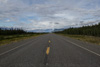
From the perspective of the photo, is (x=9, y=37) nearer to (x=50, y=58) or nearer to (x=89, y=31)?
(x=50, y=58)

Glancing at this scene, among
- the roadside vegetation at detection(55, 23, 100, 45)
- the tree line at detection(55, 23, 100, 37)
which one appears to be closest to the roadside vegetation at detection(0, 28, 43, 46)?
the roadside vegetation at detection(55, 23, 100, 45)

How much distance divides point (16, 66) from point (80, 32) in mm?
89149

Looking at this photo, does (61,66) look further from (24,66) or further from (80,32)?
(80,32)

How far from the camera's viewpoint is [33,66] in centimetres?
406

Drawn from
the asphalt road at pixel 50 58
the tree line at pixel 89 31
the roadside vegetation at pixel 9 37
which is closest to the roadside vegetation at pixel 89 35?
the tree line at pixel 89 31

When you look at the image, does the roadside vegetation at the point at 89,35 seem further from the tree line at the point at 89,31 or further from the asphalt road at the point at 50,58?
the asphalt road at the point at 50,58

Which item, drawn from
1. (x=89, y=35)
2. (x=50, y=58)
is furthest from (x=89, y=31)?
(x=50, y=58)

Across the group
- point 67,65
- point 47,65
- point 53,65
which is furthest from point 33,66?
point 67,65

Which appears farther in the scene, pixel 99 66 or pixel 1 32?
pixel 1 32

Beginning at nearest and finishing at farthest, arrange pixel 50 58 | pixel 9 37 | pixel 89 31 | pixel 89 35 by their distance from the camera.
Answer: pixel 50 58, pixel 9 37, pixel 89 35, pixel 89 31

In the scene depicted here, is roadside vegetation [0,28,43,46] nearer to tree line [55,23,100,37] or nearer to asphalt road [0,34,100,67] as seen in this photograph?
asphalt road [0,34,100,67]

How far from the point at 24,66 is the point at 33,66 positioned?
42 centimetres

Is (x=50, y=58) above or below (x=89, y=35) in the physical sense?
above

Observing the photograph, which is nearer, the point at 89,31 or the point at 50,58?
the point at 50,58
